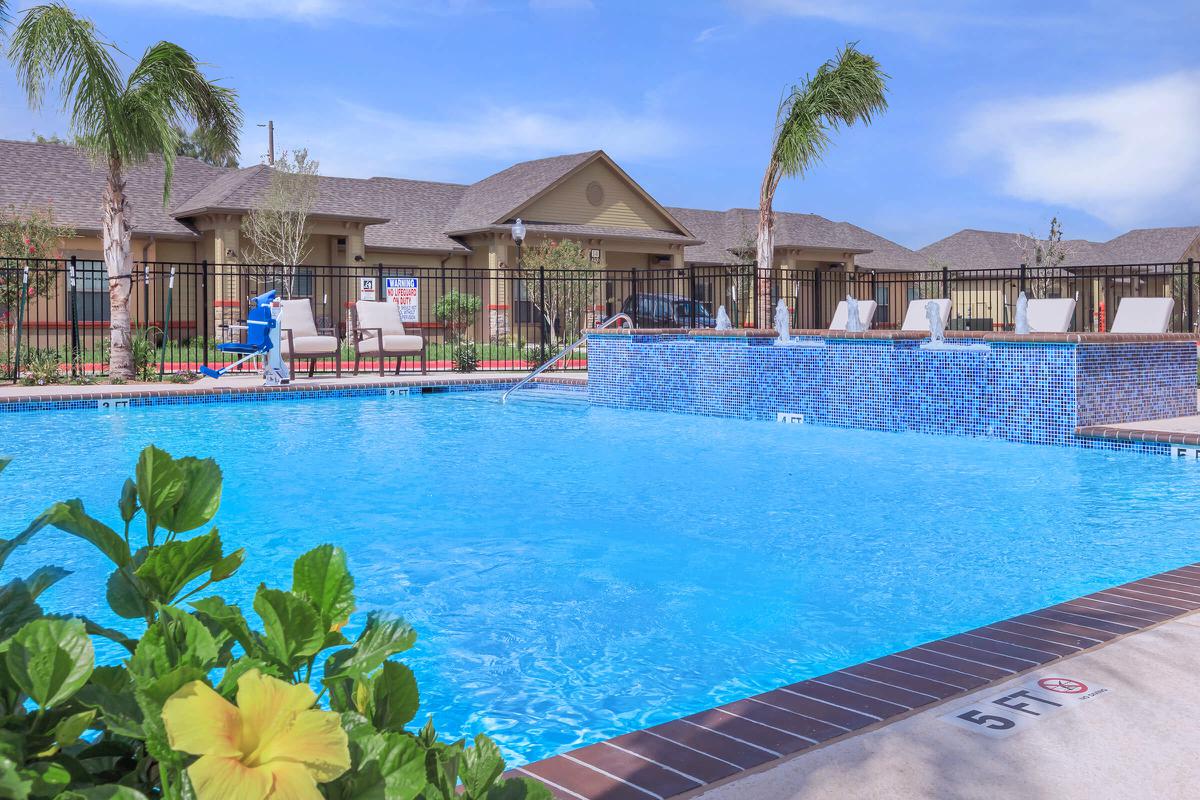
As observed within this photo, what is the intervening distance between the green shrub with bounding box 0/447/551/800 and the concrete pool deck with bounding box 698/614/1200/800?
1.70 m

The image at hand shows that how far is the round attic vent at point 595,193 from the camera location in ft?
106

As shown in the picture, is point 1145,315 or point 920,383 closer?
point 920,383

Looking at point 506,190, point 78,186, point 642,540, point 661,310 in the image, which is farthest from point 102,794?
point 506,190

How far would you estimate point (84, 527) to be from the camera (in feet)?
2.47

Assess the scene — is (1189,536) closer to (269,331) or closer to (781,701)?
(781,701)

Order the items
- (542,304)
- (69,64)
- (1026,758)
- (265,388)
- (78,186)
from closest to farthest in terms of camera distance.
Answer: (1026,758)
(69,64)
(265,388)
(542,304)
(78,186)

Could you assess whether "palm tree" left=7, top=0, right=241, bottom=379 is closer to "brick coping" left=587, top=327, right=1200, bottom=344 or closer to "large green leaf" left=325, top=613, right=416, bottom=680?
"brick coping" left=587, top=327, right=1200, bottom=344

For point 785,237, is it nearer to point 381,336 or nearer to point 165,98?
point 381,336

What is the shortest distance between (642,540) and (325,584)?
5.60 m

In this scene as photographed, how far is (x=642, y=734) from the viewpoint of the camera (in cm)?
271

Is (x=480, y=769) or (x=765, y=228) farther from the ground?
(x=765, y=228)

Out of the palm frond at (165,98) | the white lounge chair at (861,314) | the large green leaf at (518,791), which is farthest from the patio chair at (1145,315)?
the palm frond at (165,98)

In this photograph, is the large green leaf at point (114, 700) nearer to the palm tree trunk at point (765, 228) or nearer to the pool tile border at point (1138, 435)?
the pool tile border at point (1138, 435)

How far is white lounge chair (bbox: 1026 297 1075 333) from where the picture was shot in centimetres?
1284
